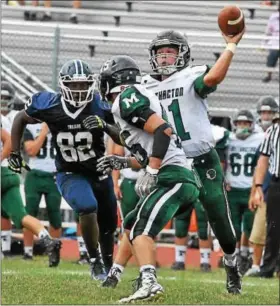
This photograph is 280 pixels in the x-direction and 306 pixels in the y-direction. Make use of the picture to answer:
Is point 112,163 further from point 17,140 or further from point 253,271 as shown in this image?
point 253,271

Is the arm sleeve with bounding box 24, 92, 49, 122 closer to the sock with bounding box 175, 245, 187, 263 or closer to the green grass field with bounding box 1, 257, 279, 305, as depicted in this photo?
the green grass field with bounding box 1, 257, 279, 305

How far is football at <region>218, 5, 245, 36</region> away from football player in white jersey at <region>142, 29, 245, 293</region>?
41mm

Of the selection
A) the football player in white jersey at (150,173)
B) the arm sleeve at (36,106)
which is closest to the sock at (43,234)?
the arm sleeve at (36,106)

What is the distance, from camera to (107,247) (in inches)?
291

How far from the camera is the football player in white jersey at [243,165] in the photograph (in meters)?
10.5

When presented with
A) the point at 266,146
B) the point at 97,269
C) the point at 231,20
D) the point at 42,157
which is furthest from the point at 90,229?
the point at 42,157

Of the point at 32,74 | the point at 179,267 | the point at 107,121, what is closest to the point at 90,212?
the point at 107,121

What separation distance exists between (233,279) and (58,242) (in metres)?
2.34

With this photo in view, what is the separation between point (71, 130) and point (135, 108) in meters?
1.29

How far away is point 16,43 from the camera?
1304 cm

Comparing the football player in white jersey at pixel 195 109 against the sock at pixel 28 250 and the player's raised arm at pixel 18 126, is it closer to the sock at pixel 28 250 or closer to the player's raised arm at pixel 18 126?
the player's raised arm at pixel 18 126

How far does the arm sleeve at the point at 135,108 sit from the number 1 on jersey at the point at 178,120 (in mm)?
442

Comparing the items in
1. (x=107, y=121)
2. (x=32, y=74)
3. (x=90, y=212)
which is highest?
(x=32, y=74)

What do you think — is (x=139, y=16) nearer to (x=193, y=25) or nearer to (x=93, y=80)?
(x=193, y=25)
